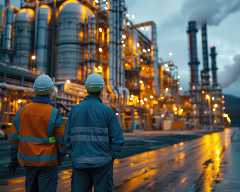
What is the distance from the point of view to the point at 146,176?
6398 millimetres

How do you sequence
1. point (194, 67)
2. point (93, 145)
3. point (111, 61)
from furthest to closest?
point (194, 67) < point (111, 61) < point (93, 145)

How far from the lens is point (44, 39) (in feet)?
144

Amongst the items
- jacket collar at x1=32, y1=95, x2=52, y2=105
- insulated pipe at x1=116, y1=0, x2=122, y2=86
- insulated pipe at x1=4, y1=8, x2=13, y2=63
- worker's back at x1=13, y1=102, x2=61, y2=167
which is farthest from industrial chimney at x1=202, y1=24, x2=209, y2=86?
worker's back at x1=13, y1=102, x2=61, y2=167

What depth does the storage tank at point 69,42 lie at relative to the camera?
41812 mm

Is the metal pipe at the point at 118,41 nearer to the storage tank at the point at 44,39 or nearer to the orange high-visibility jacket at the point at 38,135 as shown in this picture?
the storage tank at the point at 44,39

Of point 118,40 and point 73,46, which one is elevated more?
point 118,40

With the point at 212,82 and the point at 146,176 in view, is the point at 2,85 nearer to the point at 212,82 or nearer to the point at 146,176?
the point at 146,176

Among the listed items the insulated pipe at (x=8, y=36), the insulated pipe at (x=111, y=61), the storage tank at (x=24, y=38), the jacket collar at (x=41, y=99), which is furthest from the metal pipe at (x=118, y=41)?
the jacket collar at (x=41, y=99)

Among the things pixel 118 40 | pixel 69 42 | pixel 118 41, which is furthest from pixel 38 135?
pixel 118 40

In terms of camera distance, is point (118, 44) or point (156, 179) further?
point (118, 44)

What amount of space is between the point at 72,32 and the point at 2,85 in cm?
1961

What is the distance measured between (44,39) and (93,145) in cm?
4438

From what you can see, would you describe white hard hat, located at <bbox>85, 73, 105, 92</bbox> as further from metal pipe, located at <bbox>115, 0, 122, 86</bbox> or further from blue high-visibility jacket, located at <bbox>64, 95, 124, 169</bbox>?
metal pipe, located at <bbox>115, 0, 122, 86</bbox>

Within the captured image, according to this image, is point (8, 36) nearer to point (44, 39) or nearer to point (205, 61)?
point (44, 39)
